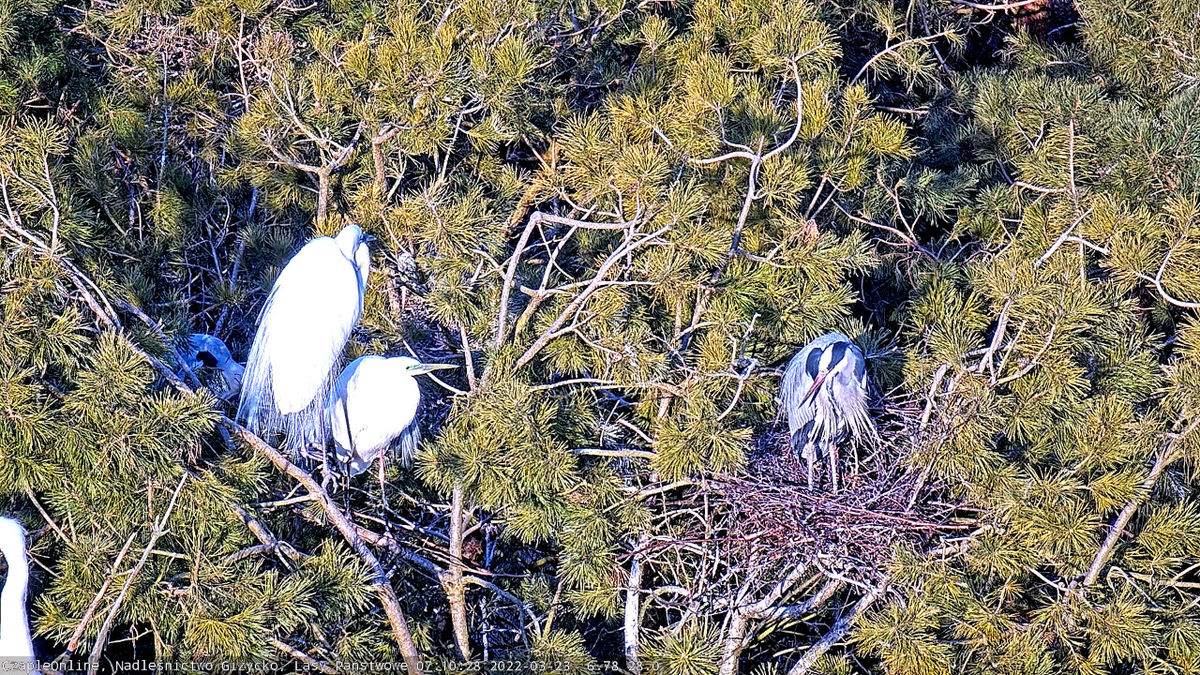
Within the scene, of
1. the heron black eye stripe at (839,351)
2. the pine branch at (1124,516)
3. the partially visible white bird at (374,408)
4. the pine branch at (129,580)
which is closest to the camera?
Answer: the pine branch at (129,580)

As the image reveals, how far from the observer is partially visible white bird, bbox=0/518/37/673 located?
2918 millimetres

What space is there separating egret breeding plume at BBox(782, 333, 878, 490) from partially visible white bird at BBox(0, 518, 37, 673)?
2166mm

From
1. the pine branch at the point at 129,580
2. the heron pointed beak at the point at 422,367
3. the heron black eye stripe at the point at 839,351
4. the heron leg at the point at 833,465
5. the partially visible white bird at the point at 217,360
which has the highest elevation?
the pine branch at the point at 129,580

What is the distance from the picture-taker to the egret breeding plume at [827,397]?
4.04 metres

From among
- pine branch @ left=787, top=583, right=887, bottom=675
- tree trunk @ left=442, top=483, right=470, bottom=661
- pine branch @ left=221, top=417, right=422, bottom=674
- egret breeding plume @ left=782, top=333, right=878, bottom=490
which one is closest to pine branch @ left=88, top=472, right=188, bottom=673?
pine branch @ left=221, top=417, right=422, bottom=674

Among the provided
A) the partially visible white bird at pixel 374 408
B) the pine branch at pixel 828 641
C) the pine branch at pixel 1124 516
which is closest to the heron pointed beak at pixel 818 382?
the pine branch at pixel 828 641

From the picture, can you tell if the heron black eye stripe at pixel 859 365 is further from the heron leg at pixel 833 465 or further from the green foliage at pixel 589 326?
the heron leg at pixel 833 465

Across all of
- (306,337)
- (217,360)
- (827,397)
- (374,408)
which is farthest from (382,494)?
(827,397)

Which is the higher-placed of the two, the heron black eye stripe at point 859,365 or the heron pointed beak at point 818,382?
the heron black eye stripe at point 859,365

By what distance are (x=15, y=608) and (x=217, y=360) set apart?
125cm

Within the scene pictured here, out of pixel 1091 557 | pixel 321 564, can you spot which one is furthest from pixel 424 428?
pixel 1091 557

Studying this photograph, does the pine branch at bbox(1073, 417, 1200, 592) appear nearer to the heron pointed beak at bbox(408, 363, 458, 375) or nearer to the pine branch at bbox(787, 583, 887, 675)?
the pine branch at bbox(787, 583, 887, 675)

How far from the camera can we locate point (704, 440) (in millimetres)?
3316

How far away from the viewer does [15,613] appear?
9.80 feet
